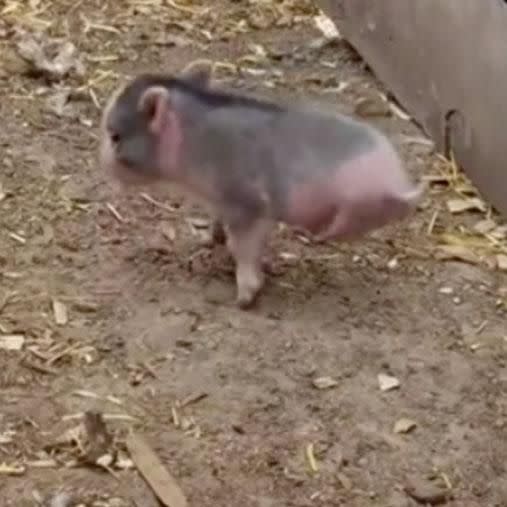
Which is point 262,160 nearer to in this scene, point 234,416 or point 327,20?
point 234,416

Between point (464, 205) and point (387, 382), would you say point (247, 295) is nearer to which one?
point (387, 382)

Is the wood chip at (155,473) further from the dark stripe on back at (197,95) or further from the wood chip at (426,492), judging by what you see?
the dark stripe on back at (197,95)

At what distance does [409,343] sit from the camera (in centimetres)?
346

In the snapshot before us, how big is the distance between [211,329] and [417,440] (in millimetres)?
479

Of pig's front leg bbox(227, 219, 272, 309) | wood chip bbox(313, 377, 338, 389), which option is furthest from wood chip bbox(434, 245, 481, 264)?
wood chip bbox(313, 377, 338, 389)

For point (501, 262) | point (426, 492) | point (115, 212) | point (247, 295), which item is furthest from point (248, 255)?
point (426, 492)

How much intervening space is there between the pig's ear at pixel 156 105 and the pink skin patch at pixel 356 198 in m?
0.29

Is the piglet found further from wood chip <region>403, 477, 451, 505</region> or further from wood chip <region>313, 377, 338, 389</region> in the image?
wood chip <region>403, 477, 451, 505</region>

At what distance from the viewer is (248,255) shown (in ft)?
11.5

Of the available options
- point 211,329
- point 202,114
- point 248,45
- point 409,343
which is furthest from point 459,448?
point 248,45

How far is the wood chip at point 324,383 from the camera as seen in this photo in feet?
10.9

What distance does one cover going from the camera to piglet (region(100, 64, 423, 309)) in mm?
3445

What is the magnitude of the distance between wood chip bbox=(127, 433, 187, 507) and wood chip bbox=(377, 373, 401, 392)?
470 millimetres

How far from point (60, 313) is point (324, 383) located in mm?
527
